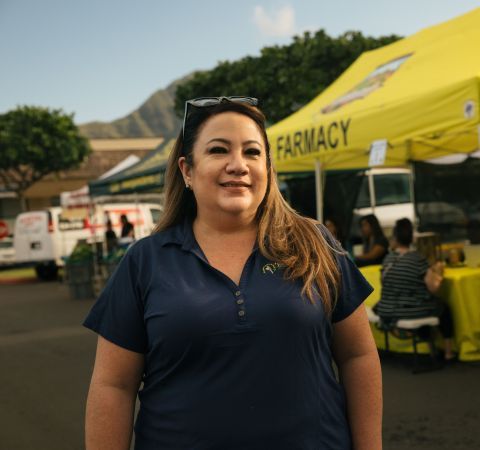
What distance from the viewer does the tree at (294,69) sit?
93.8ft

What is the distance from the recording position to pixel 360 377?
2.05 metres

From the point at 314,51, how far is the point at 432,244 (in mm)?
23051

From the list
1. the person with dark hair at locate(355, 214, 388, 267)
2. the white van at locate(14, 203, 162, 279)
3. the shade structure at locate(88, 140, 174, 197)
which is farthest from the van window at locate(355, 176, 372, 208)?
the person with dark hair at locate(355, 214, 388, 267)

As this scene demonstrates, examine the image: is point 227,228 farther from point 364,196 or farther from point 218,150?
point 364,196

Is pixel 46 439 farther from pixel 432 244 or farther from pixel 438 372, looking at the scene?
pixel 432 244

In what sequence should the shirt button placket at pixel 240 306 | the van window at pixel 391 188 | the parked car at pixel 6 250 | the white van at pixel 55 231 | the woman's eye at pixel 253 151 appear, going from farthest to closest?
1. the parked car at pixel 6 250
2. the white van at pixel 55 231
3. the van window at pixel 391 188
4. the woman's eye at pixel 253 151
5. the shirt button placket at pixel 240 306

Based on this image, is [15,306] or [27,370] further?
[15,306]

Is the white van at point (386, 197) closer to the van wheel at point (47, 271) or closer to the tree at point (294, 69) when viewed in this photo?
the van wheel at point (47, 271)

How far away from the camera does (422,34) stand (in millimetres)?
9820

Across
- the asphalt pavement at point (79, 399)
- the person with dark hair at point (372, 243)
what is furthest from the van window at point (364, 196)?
the asphalt pavement at point (79, 399)

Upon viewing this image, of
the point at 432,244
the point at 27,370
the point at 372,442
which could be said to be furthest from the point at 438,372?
the point at 372,442

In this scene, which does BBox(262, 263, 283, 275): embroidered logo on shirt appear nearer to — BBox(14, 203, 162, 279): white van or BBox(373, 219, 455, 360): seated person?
BBox(373, 219, 455, 360): seated person

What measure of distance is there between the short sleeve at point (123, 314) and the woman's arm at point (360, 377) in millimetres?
535

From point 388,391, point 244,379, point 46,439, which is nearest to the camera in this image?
point 244,379
